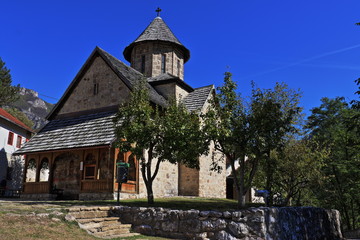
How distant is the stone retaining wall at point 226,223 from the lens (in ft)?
30.0

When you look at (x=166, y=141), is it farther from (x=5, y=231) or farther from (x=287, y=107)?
(x=5, y=231)

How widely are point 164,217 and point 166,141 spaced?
4.20 metres

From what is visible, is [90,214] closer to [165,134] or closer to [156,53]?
[165,134]

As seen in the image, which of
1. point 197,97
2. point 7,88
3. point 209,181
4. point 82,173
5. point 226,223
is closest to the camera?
point 226,223

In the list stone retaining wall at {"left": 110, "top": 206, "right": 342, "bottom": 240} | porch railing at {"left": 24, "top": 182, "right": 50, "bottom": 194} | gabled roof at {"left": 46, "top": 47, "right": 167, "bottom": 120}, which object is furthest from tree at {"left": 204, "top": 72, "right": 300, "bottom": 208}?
porch railing at {"left": 24, "top": 182, "right": 50, "bottom": 194}

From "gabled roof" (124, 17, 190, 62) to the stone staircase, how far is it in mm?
20072

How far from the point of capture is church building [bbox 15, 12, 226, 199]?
18344mm

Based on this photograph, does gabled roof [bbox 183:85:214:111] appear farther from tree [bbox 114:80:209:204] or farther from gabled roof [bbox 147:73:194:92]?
tree [bbox 114:80:209:204]

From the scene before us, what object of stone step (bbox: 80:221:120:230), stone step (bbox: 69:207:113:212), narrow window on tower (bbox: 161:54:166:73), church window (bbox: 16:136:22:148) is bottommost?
stone step (bbox: 80:221:120:230)

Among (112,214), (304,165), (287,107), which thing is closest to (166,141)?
(112,214)

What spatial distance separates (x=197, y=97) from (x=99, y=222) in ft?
53.6

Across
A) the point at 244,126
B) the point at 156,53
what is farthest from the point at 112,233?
the point at 156,53

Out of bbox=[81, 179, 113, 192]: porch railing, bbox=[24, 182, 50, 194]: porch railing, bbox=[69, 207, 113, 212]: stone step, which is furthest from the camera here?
bbox=[24, 182, 50, 194]: porch railing

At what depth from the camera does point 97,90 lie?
878 inches
